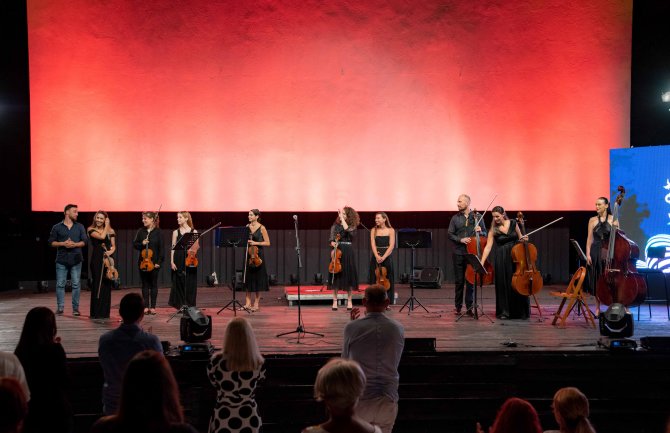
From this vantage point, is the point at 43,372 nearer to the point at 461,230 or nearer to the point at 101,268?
the point at 101,268

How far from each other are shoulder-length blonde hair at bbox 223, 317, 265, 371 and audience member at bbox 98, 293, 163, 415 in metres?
0.42

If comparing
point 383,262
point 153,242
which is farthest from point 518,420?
point 153,242

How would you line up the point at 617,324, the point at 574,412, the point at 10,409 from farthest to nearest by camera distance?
the point at 617,324 < the point at 574,412 < the point at 10,409

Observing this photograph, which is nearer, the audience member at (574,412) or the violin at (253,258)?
the audience member at (574,412)

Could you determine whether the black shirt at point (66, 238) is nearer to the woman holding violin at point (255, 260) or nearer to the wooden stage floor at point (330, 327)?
the wooden stage floor at point (330, 327)

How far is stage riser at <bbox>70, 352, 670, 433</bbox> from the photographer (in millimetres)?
6504

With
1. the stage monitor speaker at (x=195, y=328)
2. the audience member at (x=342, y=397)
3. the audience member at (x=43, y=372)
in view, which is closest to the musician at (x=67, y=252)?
the stage monitor speaker at (x=195, y=328)

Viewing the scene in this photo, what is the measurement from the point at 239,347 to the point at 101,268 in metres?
5.72

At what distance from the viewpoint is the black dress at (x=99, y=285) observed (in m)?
9.37

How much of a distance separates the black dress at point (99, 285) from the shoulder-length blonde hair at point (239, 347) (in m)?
5.55

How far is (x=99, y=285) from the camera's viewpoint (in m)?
9.35

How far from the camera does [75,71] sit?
12.9 m

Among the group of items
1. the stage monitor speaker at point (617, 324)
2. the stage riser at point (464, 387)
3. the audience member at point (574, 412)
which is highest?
the audience member at point (574, 412)

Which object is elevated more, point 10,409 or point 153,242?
point 153,242
